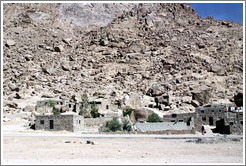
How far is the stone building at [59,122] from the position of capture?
2741cm

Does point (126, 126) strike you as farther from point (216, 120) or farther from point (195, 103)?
point (195, 103)

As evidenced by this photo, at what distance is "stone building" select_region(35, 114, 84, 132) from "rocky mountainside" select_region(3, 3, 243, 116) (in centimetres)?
1503

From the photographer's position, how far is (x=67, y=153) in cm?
1417

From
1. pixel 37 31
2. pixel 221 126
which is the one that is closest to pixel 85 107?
pixel 221 126

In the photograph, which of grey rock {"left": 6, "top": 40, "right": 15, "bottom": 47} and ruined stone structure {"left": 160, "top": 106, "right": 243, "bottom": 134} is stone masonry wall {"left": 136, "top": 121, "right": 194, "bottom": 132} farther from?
grey rock {"left": 6, "top": 40, "right": 15, "bottom": 47}

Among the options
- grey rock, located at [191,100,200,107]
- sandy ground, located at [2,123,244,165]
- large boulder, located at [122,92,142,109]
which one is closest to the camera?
sandy ground, located at [2,123,244,165]

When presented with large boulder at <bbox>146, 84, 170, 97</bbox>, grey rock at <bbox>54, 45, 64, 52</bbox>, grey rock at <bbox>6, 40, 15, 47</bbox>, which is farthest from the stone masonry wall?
grey rock at <bbox>6, 40, 15, 47</bbox>

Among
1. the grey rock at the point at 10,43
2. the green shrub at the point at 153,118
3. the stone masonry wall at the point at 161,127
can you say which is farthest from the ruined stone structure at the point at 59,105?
the grey rock at the point at 10,43

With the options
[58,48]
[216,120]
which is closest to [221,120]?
[216,120]

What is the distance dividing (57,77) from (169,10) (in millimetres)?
40260

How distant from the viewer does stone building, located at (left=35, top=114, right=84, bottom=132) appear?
27406 millimetres

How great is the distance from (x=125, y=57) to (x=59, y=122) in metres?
40.6

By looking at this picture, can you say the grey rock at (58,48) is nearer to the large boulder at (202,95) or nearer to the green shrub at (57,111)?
the green shrub at (57,111)

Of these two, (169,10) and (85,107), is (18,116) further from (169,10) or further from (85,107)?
(169,10)
